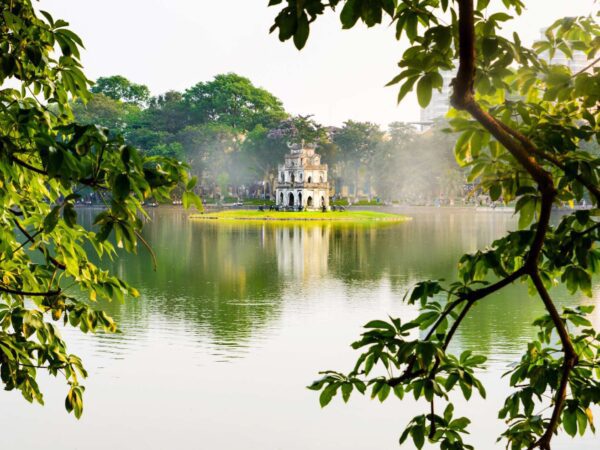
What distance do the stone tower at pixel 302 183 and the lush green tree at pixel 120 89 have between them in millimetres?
27602

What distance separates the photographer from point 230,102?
65.4 m

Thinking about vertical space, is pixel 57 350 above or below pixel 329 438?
above

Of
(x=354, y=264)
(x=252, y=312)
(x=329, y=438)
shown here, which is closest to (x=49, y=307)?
(x=329, y=438)

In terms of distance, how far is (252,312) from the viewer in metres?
12.1

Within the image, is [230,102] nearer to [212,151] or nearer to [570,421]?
[212,151]

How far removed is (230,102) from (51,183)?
63422 millimetres

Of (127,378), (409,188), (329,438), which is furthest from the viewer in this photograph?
(409,188)

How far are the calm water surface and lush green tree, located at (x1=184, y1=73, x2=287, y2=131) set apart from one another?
155ft

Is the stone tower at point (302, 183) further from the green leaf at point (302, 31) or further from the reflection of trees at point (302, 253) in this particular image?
the green leaf at point (302, 31)

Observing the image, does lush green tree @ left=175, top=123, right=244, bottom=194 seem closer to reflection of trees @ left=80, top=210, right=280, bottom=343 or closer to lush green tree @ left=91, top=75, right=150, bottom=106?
lush green tree @ left=91, top=75, right=150, bottom=106

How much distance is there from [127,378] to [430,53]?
22.8 feet

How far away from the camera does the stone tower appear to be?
161 feet

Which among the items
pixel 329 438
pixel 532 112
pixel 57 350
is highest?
pixel 532 112

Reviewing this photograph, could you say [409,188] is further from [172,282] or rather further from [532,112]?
[532,112]
